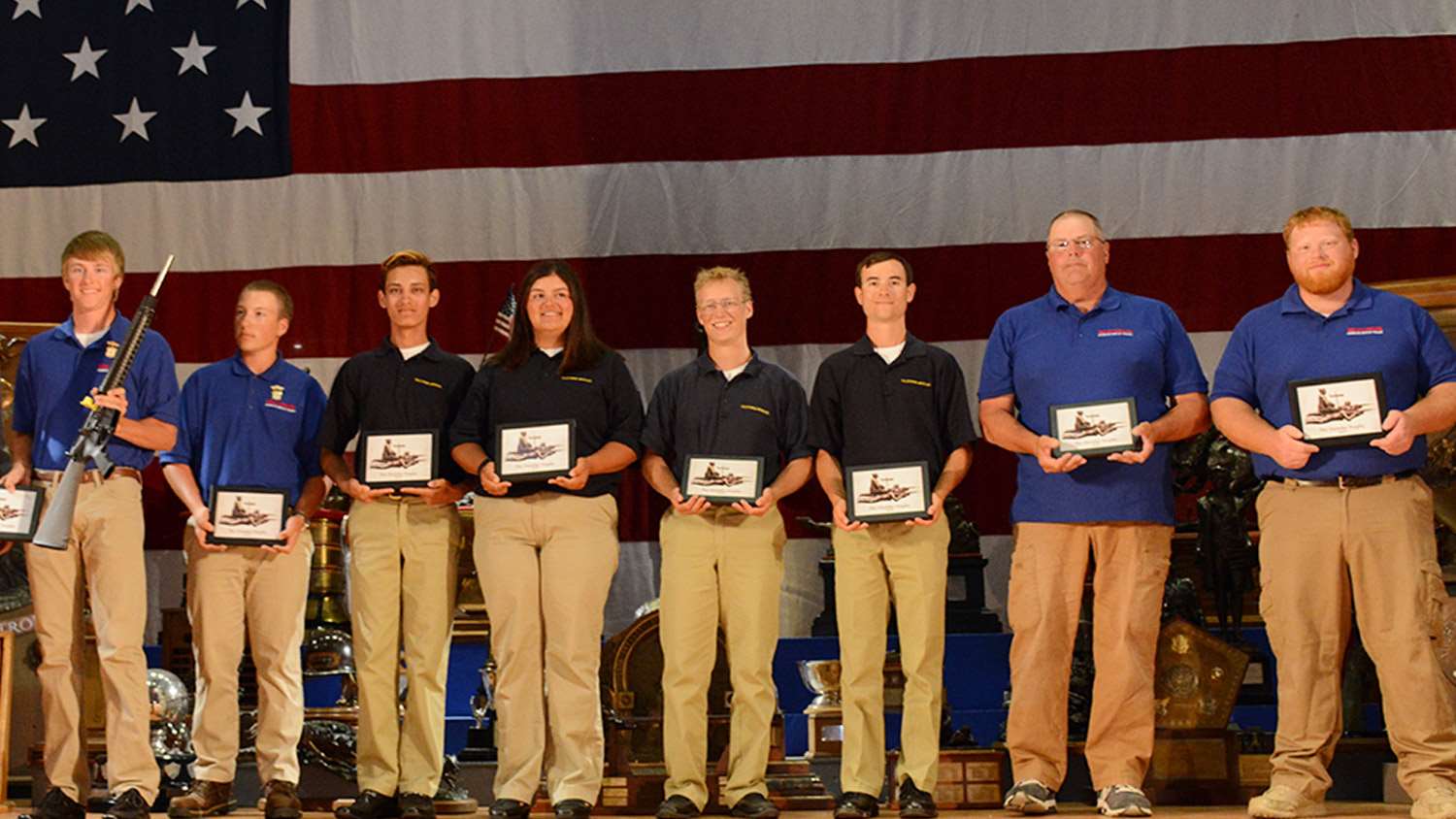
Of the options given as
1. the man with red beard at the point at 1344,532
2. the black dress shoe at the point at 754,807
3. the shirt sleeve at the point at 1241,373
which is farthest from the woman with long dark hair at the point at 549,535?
the man with red beard at the point at 1344,532

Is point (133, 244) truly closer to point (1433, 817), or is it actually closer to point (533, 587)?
point (533, 587)

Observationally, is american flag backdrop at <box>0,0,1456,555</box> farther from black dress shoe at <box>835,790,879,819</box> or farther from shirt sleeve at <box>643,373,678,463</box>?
black dress shoe at <box>835,790,879,819</box>

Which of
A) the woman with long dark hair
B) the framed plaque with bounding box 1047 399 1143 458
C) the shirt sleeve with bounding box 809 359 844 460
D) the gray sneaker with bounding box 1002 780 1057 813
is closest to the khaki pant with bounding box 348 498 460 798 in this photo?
the woman with long dark hair

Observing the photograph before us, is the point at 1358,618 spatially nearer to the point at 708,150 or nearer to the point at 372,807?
the point at 372,807

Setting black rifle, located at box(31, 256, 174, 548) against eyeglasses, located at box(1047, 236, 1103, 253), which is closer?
black rifle, located at box(31, 256, 174, 548)

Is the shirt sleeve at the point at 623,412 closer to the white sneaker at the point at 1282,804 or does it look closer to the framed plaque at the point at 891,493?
the framed plaque at the point at 891,493

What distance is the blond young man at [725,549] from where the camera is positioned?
573 centimetres

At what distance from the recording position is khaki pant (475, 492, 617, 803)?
18.9 feet

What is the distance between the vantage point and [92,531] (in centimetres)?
577

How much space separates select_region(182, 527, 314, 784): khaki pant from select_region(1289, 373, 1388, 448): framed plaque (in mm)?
3298

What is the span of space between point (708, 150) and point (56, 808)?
4.66 metres

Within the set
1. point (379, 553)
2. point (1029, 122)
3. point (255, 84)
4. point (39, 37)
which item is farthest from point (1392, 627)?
point (39, 37)

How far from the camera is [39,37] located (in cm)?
922

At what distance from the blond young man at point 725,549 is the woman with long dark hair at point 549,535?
22 centimetres
